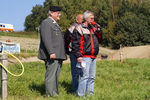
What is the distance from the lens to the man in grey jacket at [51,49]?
4.56m

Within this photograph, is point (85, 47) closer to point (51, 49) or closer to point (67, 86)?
point (51, 49)

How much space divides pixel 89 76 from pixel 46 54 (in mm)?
1074

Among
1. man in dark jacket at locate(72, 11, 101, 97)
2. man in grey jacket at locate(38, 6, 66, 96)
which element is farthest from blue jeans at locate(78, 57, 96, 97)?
man in grey jacket at locate(38, 6, 66, 96)

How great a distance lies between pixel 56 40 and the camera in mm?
4730

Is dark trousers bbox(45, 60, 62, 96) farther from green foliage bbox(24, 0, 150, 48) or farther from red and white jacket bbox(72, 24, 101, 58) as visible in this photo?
green foliage bbox(24, 0, 150, 48)

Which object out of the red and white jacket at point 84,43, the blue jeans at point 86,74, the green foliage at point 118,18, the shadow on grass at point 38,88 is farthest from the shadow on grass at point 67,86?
the green foliage at point 118,18

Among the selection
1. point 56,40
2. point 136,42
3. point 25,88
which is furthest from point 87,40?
point 136,42

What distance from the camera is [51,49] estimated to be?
452 centimetres

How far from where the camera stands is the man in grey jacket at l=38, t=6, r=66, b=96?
4.56 m

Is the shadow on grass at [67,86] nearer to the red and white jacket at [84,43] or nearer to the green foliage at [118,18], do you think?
the red and white jacket at [84,43]

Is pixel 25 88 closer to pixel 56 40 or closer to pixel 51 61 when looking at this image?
pixel 51 61

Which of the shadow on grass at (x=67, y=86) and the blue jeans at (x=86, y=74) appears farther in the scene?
the shadow on grass at (x=67, y=86)

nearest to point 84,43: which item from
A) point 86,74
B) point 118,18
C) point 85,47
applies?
point 85,47

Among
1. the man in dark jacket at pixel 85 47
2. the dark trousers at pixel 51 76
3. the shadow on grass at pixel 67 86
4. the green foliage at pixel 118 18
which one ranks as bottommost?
the shadow on grass at pixel 67 86
